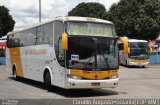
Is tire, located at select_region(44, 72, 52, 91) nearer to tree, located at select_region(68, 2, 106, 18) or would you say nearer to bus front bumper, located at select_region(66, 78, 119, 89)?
bus front bumper, located at select_region(66, 78, 119, 89)

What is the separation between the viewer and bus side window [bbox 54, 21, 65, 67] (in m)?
16.8

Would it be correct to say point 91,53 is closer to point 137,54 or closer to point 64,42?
point 64,42

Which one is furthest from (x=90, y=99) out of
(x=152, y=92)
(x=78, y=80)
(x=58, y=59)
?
(x=152, y=92)

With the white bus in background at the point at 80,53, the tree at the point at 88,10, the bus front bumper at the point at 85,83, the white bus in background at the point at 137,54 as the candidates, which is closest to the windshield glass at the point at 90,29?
the white bus in background at the point at 80,53

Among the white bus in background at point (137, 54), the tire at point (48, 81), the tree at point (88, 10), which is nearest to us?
the tire at point (48, 81)

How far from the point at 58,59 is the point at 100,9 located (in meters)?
66.5

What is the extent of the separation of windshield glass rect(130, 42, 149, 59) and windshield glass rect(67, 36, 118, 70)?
2601 centimetres

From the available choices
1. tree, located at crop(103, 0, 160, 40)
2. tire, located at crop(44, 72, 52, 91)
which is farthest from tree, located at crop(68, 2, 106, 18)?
tire, located at crop(44, 72, 52, 91)

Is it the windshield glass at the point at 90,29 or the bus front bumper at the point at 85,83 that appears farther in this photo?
the windshield glass at the point at 90,29

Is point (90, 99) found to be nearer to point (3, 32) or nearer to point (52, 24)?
point (52, 24)

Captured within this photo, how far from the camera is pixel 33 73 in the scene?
21062 millimetres

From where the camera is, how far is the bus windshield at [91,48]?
53.6 feet

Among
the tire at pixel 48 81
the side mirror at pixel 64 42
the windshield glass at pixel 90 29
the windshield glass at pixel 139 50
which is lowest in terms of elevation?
the tire at pixel 48 81

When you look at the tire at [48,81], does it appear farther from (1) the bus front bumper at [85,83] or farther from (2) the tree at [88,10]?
(2) the tree at [88,10]
